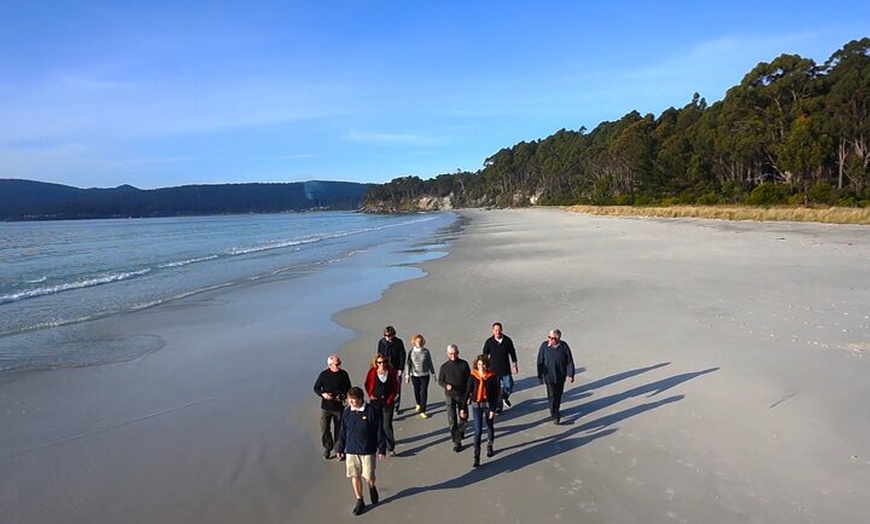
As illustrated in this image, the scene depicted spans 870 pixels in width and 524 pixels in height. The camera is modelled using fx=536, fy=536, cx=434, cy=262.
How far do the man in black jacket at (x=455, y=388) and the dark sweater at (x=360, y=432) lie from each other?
139 centimetres

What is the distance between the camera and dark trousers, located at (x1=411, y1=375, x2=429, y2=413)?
7.81 metres

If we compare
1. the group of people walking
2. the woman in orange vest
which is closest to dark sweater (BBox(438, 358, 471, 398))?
the group of people walking

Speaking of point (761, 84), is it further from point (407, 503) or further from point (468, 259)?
point (407, 503)

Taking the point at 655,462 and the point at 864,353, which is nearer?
the point at 655,462

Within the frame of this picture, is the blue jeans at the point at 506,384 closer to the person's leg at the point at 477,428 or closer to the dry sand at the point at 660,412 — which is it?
the dry sand at the point at 660,412

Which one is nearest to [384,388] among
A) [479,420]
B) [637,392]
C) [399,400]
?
[479,420]

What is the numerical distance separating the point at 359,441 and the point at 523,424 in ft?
9.64

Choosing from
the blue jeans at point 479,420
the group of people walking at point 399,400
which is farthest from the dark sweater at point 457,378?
the blue jeans at point 479,420

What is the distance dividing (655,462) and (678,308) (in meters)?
8.06

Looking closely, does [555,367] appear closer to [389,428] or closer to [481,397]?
[481,397]

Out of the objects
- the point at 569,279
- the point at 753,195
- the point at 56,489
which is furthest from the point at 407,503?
the point at 753,195

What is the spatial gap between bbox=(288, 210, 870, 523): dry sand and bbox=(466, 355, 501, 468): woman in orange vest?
12.1 inches

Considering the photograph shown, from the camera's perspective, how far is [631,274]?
61.8ft

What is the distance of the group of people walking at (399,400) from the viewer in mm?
5445
